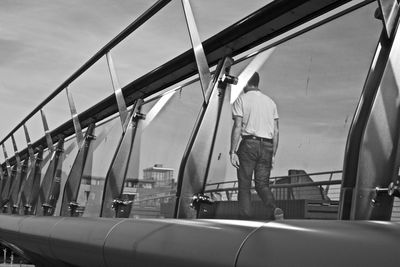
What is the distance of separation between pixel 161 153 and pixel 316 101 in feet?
8.01

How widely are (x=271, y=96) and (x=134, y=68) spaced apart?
3.28 metres

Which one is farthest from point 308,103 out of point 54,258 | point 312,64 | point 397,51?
point 54,258

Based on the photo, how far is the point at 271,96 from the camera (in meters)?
3.98

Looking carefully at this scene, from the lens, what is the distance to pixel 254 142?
4.12 meters

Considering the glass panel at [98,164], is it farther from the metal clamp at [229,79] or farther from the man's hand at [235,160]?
the man's hand at [235,160]

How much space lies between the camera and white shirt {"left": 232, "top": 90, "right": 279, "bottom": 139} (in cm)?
394

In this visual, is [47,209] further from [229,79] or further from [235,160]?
[235,160]

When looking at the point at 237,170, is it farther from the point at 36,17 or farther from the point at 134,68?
the point at 36,17

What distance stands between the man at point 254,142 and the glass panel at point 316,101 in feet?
0.19

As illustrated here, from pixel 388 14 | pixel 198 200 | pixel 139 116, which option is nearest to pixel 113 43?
pixel 139 116

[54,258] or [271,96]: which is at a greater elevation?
[271,96]

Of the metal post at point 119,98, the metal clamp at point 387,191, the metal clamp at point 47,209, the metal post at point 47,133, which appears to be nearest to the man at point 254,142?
the metal clamp at point 387,191

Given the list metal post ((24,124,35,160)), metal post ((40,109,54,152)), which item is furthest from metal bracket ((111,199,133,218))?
metal post ((24,124,35,160))

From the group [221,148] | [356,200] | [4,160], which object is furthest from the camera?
[4,160]
